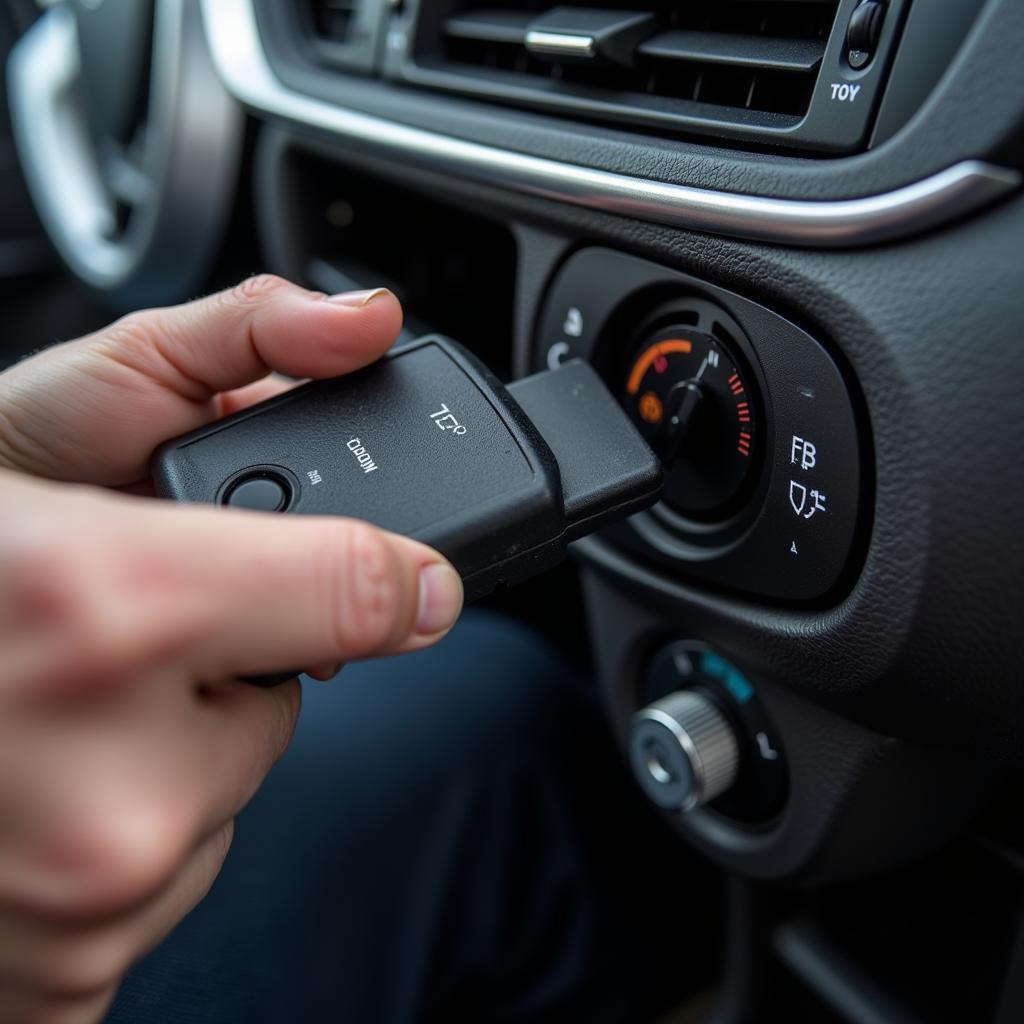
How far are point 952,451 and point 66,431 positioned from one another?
46 centimetres

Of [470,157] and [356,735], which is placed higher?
[470,157]

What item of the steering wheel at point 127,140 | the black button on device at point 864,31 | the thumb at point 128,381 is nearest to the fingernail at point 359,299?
the thumb at point 128,381

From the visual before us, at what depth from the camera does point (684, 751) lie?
0.63 meters

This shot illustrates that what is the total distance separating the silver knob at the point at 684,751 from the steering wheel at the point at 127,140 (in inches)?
30.2

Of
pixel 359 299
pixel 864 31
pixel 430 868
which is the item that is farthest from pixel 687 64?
pixel 430 868

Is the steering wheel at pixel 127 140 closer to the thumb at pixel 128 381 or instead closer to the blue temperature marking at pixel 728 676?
the thumb at pixel 128 381

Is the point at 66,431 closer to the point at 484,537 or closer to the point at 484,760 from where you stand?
the point at 484,537

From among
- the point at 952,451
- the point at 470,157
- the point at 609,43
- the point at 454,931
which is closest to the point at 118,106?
the point at 470,157

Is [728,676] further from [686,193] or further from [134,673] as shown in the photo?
[134,673]

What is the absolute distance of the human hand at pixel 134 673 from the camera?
0.34 meters

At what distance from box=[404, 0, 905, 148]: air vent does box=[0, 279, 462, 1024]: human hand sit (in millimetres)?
287

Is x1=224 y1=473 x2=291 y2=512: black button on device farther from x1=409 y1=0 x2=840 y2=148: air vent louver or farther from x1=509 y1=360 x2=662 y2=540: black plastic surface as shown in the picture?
x1=409 y1=0 x2=840 y2=148: air vent louver

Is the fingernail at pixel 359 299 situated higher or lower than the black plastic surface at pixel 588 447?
higher

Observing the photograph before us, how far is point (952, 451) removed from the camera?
0.44 metres
